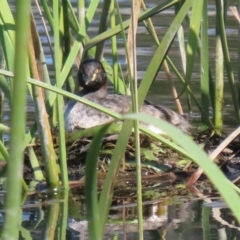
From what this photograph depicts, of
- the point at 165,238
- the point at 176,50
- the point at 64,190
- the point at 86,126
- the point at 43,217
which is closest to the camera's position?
the point at 165,238

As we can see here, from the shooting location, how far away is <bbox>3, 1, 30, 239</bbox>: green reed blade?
1.62 metres

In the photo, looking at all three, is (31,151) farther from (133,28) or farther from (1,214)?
(133,28)

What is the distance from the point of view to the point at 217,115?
4.99m

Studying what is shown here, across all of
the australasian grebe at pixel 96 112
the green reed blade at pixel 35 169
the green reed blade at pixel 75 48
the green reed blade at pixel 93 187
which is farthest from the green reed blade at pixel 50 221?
the australasian grebe at pixel 96 112

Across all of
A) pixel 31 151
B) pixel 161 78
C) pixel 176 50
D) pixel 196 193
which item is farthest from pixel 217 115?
pixel 176 50

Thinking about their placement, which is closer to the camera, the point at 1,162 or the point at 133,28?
the point at 133,28

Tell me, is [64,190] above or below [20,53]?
above

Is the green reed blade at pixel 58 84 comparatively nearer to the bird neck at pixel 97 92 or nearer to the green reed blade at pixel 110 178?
the green reed blade at pixel 110 178

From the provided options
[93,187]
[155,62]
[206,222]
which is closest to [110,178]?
[93,187]

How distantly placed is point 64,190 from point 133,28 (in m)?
1.46

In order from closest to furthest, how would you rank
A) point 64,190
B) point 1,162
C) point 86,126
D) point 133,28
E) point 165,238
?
point 133,28, point 165,238, point 64,190, point 1,162, point 86,126

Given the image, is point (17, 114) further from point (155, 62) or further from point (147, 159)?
point (147, 159)

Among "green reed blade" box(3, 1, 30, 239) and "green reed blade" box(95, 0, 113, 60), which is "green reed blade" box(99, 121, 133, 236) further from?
"green reed blade" box(95, 0, 113, 60)

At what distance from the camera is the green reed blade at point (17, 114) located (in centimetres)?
162
